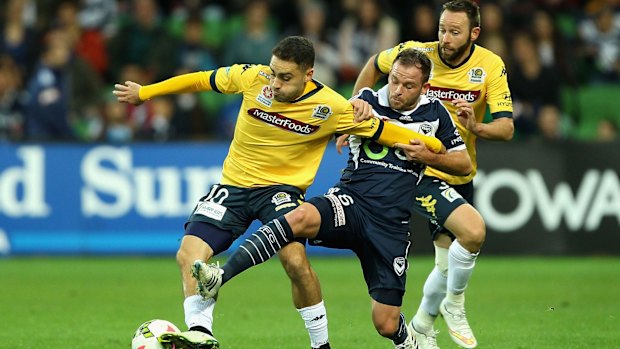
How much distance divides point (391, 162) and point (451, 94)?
3.83 feet

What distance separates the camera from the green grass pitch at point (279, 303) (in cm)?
932

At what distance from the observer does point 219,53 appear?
18.7 m

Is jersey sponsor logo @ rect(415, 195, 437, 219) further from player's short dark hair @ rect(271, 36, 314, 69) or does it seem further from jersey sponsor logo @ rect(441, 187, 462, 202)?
player's short dark hair @ rect(271, 36, 314, 69)

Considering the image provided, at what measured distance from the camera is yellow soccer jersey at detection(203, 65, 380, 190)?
27.2ft

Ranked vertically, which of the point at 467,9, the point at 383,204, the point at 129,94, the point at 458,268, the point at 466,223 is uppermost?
the point at 467,9

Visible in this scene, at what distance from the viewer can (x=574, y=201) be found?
51.1ft

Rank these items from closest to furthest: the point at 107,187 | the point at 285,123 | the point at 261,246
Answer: the point at 261,246, the point at 285,123, the point at 107,187

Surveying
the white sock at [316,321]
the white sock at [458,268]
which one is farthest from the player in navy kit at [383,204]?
the white sock at [458,268]

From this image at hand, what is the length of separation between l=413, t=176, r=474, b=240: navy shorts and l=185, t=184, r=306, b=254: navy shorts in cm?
106

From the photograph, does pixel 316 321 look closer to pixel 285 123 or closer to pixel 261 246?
pixel 261 246

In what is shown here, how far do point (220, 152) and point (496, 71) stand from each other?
7.03m

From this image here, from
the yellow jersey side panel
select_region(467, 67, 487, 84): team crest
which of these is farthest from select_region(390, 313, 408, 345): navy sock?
select_region(467, 67, 487, 84): team crest

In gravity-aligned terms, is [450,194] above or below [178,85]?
below

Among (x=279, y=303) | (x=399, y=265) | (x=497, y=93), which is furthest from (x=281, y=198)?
(x=279, y=303)
